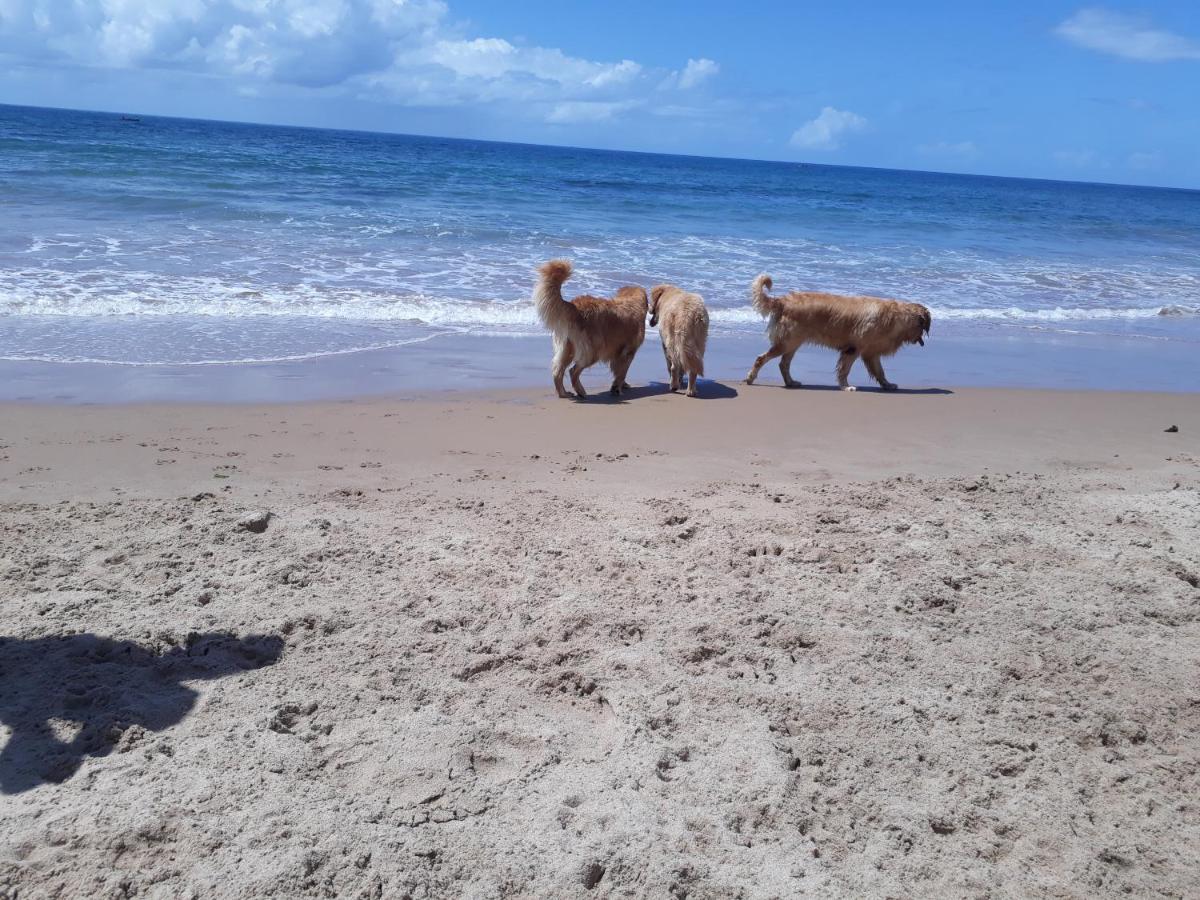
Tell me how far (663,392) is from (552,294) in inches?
57.3

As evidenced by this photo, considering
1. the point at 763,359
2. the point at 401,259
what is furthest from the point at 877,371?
the point at 401,259

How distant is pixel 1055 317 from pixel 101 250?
13607mm

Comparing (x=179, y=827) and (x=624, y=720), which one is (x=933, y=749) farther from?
(x=179, y=827)

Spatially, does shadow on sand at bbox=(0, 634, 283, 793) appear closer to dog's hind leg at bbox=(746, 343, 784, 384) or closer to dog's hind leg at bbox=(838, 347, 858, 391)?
dog's hind leg at bbox=(746, 343, 784, 384)

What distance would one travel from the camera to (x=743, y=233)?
75.2ft

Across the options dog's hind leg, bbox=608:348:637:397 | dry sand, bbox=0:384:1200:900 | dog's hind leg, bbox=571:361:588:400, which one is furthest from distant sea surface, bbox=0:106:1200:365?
dry sand, bbox=0:384:1200:900

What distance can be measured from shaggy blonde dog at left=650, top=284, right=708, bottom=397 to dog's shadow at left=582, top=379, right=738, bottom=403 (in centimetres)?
12

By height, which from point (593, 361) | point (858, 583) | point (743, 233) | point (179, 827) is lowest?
point (179, 827)

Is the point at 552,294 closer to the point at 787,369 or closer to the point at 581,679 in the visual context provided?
the point at 787,369

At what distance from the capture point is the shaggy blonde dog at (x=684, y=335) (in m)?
8.23

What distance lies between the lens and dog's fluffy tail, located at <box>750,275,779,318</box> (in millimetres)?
8805

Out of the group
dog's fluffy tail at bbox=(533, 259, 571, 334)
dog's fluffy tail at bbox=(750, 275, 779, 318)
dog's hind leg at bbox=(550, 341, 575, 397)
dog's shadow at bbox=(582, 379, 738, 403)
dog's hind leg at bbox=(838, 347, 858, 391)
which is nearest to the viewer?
dog's fluffy tail at bbox=(533, 259, 571, 334)

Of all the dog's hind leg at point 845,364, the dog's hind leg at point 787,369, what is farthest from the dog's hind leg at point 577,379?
the dog's hind leg at point 845,364

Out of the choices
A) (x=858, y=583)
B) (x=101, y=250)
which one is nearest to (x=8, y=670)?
(x=858, y=583)
